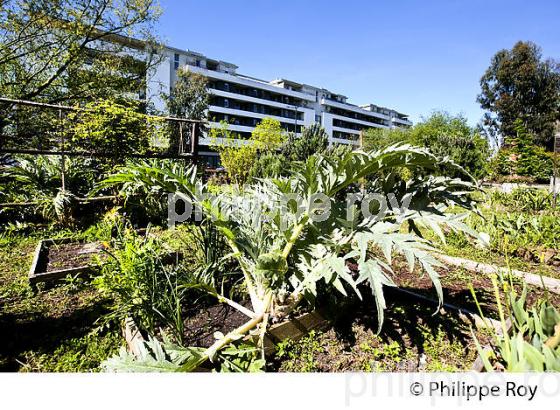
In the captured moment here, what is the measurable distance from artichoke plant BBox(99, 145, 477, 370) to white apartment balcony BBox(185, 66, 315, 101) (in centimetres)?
4223

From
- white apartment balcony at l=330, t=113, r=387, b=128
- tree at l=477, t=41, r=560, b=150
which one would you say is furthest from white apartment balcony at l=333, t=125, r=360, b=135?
tree at l=477, t=41, r=560, b=150

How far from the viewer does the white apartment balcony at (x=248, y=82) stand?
4311cm

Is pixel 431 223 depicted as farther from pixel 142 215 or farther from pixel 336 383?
pixel 142 215

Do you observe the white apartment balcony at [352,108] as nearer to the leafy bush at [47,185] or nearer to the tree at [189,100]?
the tree at [189,100]

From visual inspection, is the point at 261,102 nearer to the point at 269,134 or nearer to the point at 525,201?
the point at 269,134

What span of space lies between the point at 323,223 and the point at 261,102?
51.5 m

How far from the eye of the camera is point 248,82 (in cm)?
4844

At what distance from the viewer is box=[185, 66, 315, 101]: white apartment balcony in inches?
1697

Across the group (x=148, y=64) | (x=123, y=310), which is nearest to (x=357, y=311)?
(x=123, y=310)

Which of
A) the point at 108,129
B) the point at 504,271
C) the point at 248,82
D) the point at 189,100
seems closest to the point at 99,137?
the point at 108,129

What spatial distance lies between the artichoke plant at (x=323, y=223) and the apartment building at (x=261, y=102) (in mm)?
33820

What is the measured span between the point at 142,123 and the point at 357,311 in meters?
4.83

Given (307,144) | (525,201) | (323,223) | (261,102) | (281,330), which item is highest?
(261,102)

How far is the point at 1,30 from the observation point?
7676 millimetres
